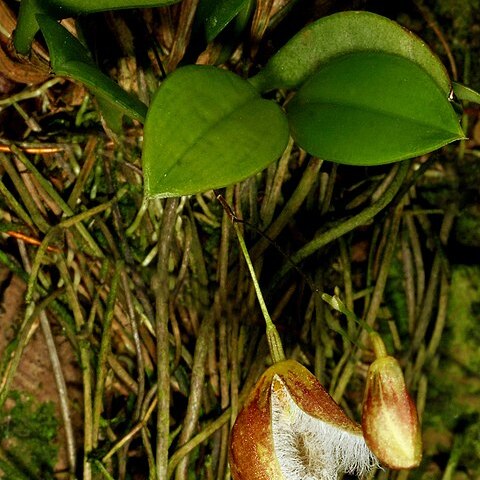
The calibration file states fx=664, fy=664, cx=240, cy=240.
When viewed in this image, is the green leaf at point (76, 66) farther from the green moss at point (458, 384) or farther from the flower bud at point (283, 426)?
the green moss at point (458, 384)

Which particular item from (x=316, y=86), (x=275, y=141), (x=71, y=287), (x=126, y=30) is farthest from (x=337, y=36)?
(x=71, y=287)

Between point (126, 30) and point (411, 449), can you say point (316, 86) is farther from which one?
point (411, 449)

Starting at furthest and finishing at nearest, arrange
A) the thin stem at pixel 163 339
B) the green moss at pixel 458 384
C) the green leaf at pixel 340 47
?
the green moss at pixel 458 384, the thin stem at pixel 163 339, the green leaf at pixel 340 47

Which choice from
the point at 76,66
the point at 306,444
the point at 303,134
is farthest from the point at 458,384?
the point at 76,66

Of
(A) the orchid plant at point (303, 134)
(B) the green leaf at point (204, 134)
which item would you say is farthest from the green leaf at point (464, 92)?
(B) the green leaf at point (204, 134)

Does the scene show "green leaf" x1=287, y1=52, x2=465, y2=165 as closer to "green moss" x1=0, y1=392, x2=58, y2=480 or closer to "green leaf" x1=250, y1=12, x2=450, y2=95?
"green leaf" x1=250, y1=12, x2=450, y2=95

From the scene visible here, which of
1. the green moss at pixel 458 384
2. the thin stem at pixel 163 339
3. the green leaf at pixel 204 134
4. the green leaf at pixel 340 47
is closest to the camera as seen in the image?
the green leaf at pixel 204 134
